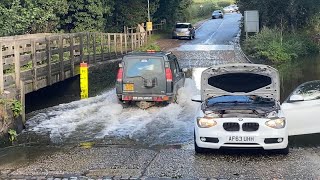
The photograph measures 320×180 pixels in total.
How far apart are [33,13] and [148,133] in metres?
16.6

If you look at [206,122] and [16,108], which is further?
[16,108]

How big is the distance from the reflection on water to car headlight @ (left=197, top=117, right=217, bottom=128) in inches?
322

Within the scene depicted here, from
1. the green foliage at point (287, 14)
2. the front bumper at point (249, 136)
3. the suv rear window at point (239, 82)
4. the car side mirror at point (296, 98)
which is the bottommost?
the front bumper at point (249, 136)

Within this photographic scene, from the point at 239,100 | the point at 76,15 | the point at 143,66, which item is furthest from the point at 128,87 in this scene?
the point at 76,15

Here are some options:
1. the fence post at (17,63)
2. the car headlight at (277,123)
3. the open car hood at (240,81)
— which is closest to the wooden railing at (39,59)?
the fence post at (17,63)

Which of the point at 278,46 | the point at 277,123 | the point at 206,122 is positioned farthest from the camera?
the point at 278,46

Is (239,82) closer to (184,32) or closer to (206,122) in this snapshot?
(206,122)

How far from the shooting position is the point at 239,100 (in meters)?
10.2

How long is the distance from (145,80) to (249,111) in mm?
5576

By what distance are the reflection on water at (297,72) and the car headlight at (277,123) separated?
785 cm

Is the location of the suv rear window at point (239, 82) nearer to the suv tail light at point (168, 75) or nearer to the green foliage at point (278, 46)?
the suv tail light at point (168, 75)

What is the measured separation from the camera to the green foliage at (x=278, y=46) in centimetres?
3131

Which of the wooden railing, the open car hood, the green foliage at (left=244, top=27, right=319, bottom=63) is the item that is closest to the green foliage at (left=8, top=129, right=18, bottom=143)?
the wooden railing

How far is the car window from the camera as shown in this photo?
1068cm
